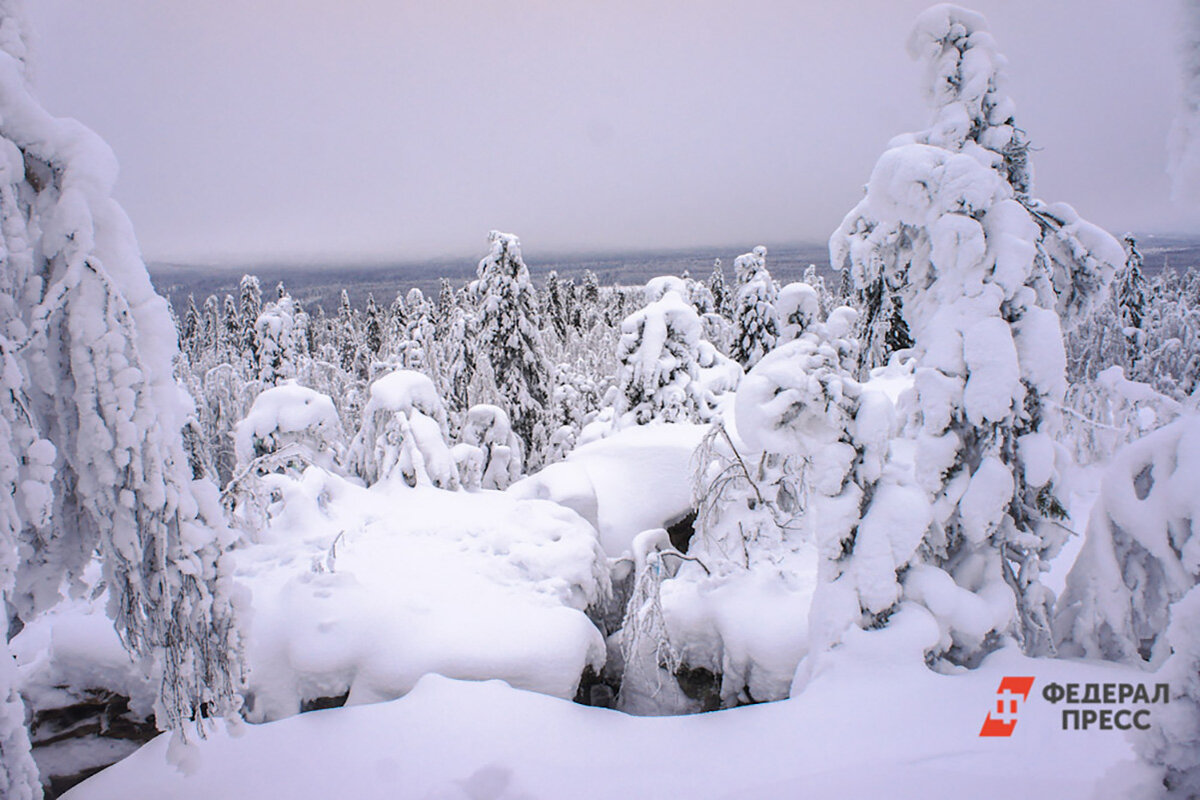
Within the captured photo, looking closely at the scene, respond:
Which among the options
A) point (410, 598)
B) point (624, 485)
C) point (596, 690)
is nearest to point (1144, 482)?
point (596, 690)

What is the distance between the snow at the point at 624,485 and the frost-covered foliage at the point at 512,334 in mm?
7813

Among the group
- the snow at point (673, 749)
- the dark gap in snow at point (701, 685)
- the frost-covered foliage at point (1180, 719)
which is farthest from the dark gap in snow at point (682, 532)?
the frost-covered foliage at point (1180, 719)

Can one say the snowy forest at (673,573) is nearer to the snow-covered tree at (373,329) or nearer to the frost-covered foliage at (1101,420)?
the frost-covered foliage at (1101,420)

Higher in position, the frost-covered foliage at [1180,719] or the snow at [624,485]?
the frost-covered foliage at [1180,719]

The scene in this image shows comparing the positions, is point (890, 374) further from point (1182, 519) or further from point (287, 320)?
point (287, 320)

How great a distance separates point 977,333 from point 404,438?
7922 mm

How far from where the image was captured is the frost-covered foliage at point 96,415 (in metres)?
2.20

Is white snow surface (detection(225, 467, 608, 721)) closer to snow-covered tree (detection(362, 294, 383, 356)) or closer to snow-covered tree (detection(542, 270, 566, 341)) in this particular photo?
snow-covered tree (detection(362, 294, 383, 356))

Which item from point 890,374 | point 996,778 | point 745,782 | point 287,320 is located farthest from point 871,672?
point 287,320

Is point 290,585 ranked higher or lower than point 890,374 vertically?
lower

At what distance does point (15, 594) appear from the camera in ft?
8.09

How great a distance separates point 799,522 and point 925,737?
12.8ft

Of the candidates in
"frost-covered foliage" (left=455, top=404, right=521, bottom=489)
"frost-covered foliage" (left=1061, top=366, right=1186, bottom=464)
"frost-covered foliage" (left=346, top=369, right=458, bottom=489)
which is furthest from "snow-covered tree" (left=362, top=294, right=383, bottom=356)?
"frost-covered foliage" (left=1061, top=366, right=1186, bottom=464)

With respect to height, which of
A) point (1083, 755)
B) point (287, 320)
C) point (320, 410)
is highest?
point (287, 320)
